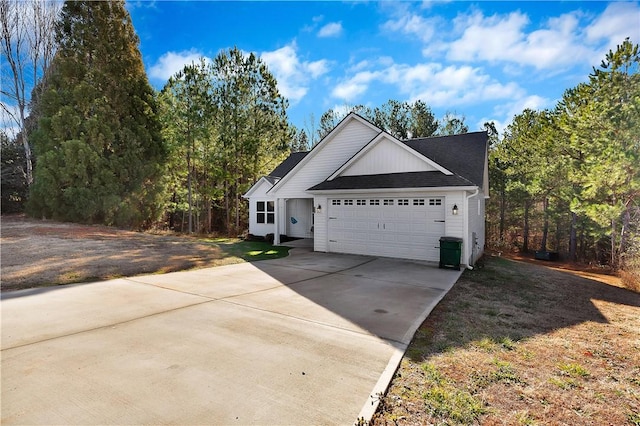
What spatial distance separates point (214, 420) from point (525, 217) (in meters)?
25.6

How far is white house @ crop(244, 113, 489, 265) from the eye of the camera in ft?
35.4

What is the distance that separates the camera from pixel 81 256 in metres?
10.2

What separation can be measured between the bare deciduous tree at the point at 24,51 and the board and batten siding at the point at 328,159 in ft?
61.7

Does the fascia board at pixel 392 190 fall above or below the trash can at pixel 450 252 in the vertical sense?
above

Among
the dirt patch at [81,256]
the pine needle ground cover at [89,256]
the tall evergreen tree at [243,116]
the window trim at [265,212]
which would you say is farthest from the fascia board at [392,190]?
the tall evergreen tree at [243,116]

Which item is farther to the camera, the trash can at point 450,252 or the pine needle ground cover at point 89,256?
the trash can at point 450,252

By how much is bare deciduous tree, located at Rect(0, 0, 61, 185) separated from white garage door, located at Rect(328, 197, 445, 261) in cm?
2190

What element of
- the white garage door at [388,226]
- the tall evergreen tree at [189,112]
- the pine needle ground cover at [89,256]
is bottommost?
the pine needle ground cover at [89,256]

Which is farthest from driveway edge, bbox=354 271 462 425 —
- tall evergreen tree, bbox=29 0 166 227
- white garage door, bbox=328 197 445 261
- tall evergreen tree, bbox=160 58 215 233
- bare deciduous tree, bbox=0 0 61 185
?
bare deciduous tree, bbox=0 0 61 185

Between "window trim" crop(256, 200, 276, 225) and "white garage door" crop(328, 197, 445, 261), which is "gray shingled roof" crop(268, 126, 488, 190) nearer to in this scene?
"white garage door" crop(328, 197, 445, 261)

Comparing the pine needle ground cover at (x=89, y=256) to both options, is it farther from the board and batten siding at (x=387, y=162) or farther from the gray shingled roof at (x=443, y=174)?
the board and batten siding at (x=387, y=162)

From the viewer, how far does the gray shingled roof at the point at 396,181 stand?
417 inches

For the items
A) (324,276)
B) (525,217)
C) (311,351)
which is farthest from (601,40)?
(311,351)

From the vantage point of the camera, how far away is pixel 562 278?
10359mm
